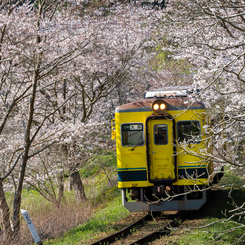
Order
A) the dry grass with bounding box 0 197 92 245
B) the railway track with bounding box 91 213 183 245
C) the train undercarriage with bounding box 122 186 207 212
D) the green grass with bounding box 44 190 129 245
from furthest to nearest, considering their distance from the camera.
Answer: the dry grass with bounding box 0 197 92 245
the train undercarriage with bounding box 122 186 207 212
the green grass with bounding box 44 190 129 245
the railway track with bounding box 91 213 183 245

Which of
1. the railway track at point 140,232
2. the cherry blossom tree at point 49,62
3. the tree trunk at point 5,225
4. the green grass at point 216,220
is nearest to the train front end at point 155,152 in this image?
the railway track at point 140,232

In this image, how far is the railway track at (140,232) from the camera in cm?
676

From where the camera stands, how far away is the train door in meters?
7.90

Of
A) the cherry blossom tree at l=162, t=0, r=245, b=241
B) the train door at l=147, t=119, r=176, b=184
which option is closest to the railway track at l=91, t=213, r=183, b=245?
the train door at l=147, t=119, r=176, b=184

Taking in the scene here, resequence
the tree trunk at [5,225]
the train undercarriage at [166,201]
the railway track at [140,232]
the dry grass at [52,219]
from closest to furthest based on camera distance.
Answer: the railway track at [140,232]
the tree trunk at [5,225]
the train undercarriage at [166,201]
the dry grass at [52,219]

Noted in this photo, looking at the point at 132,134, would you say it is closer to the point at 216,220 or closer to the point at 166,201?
the point at 166,201

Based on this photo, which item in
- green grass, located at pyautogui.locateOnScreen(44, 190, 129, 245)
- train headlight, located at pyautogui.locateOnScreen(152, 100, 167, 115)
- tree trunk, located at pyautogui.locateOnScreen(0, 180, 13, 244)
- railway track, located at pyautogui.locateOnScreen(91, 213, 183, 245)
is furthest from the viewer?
train headlight, located at pyautogui.locateOnScreen(152, 100, 167, 115)

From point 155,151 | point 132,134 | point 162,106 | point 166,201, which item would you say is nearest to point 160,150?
point 155,151

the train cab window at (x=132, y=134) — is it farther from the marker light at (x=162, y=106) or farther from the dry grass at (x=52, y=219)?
the dry grass at (x=52, y=219)

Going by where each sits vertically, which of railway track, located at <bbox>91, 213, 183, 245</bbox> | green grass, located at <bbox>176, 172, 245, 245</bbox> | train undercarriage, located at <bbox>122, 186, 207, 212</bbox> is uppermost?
train undercarriage, located at <bbox>122, 186, 207, 212</bbox>

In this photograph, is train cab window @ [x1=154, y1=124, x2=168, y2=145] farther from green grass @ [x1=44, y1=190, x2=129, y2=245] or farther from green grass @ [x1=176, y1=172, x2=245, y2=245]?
green grass @ [x1=44, y1=190, x2=129, y2=245]

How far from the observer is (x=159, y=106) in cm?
783

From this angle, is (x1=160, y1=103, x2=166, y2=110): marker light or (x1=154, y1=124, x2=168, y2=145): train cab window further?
(x1=154, y1=124, x2=168, y2=145): train cab window

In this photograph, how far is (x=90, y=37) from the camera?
8984mm
